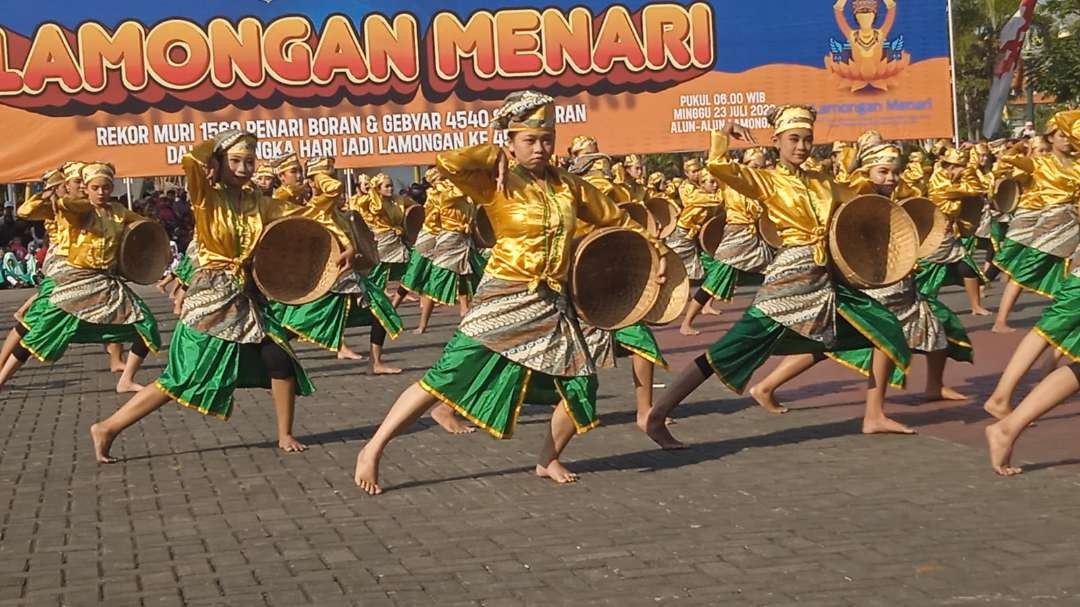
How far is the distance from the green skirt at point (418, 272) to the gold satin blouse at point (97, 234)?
5.69 metres

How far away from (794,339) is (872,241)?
66 cm

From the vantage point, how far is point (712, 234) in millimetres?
18312

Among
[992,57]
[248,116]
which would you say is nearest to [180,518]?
[248,116]

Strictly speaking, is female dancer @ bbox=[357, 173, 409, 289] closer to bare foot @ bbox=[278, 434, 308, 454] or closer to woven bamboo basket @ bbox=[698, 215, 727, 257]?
woven bamboo basket @ bbox=[698, 215, 727, 257]

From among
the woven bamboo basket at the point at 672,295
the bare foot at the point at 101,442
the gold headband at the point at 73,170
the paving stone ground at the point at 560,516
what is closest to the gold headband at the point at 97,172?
the gold headband at the point at 73,170

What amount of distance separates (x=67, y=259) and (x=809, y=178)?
5.70m

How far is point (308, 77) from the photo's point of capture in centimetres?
2672

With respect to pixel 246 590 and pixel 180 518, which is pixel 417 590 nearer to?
pixel 246 590

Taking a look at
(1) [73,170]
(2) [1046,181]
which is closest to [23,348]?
(1) [73,170]

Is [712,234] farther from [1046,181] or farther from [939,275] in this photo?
[1046,181]

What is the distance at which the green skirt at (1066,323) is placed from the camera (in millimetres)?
7754

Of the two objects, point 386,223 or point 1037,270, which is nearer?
point 1037,270

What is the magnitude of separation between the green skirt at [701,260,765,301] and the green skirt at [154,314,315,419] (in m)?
8.04

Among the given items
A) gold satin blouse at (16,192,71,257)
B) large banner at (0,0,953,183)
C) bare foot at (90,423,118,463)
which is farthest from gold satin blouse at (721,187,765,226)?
large banner at (0,0,953,183)
